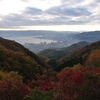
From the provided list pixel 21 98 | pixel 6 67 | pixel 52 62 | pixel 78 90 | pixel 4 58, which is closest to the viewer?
pixel 21 98

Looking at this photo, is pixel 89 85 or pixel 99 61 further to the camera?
pixel 99 61

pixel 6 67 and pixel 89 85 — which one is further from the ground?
pixel 89 85

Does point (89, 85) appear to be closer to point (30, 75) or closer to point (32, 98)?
point (32, 98)

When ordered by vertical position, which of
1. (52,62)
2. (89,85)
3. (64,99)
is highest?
(89,85)

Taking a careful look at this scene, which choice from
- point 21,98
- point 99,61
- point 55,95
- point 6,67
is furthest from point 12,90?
point 99,61

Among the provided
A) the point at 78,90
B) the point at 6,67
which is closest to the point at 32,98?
the point at 78,90

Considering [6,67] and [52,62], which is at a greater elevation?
[6,67]

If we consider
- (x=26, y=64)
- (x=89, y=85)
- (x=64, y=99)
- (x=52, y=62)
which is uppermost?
(x=89, y=85)

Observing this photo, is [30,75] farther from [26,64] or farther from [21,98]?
[21,98]

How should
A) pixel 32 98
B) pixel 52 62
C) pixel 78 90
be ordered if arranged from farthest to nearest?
1. pixel 52 62
2. pixel 78 90
3. pixel 32 98
